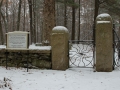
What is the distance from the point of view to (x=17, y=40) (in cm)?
649

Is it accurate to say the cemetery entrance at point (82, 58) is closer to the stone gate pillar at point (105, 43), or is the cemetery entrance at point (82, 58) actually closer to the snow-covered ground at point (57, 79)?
the stone gate pillar at point (105, 43)

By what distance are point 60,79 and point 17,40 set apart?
2.23 meters

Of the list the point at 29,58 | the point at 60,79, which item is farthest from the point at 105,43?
the point at 29,58

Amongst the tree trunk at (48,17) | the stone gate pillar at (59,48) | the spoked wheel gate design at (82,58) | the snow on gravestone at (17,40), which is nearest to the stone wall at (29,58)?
the stone gate pillar at (59,48)

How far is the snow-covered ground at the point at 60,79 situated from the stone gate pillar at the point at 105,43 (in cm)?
34

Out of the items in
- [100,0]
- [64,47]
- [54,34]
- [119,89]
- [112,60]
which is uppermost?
[100,0]

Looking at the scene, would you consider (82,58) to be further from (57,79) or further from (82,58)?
(57,79)

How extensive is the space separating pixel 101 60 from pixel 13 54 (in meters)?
3.38

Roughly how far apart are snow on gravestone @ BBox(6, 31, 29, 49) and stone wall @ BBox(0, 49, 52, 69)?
391 mm

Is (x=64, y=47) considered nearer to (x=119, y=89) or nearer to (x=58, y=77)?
(x=58, y=77)

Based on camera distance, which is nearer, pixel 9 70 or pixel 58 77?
pixel 58 77

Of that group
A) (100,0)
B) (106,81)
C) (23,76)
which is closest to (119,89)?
(106,81)

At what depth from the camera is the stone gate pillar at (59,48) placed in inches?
258

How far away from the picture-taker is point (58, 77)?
566 centimetres
